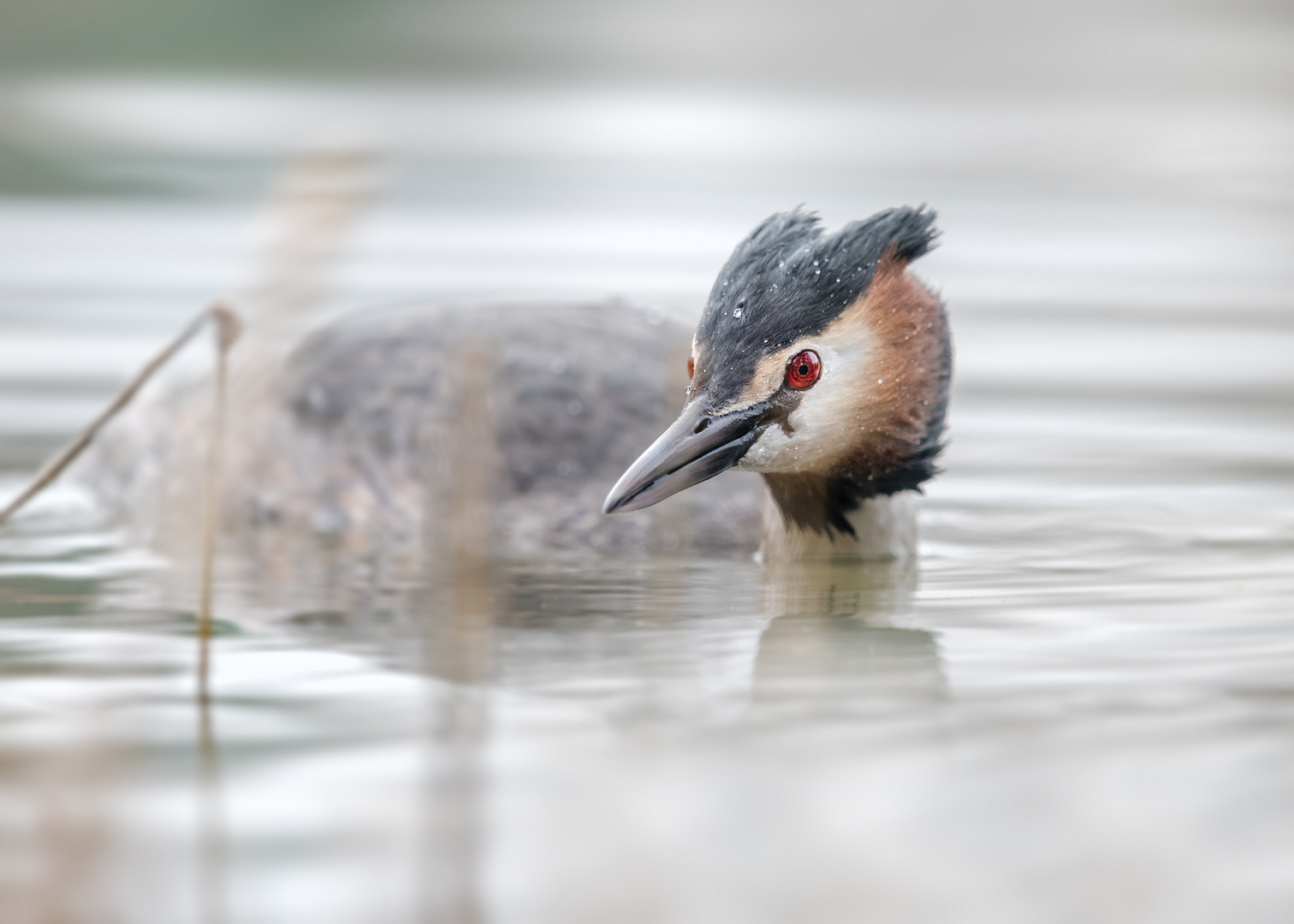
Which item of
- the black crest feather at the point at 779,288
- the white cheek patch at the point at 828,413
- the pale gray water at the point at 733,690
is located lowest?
the pale gray water at the point at 733,690

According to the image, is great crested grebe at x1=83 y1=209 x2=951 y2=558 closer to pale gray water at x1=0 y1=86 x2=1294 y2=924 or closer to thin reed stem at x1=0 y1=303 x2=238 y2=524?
pale gray water at x1=0 y1=86 x2=1294 y2=924

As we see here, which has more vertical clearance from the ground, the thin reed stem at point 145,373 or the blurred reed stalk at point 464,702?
the thin reed stem at point 145,373

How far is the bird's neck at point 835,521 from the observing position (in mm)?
5660

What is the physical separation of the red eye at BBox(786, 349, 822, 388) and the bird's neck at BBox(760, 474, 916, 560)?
1.58 ft

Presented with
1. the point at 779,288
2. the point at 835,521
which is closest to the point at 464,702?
the point at 779,288

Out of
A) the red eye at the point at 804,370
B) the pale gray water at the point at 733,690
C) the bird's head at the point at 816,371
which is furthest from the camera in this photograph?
the red eye at the point at 804,370

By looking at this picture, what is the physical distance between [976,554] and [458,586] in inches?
111

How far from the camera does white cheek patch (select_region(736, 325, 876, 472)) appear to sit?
520 cm

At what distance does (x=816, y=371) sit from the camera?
5.21 m

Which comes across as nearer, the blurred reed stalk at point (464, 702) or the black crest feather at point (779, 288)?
the blurred reed stalk at point (464, 702)

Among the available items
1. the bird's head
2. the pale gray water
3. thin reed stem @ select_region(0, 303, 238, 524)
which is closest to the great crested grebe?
the bird's head

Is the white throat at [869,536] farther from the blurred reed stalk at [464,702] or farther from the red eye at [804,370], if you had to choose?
the blurred reed stalk at [464,702]

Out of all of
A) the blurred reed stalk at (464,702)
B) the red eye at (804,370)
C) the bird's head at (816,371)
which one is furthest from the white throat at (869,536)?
the blurred reed stalk at (464,702)

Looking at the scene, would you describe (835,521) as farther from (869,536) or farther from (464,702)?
(464,702)
